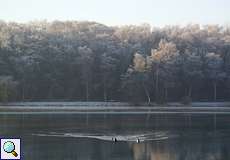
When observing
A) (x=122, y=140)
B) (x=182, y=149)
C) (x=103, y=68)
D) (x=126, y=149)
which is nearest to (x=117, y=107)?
(x=103, y=68)

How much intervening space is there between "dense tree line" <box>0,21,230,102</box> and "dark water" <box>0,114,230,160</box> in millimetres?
27361

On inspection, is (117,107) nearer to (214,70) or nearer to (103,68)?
(103,68)

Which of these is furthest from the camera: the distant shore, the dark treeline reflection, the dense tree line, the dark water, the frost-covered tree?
the frost-covered tree

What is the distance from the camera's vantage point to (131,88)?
66.8 m

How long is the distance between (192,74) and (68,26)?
23.4 m

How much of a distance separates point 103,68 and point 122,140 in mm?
41523

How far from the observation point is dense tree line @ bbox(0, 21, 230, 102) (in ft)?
221

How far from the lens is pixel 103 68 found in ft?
230

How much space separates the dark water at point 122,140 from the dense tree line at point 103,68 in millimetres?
27361

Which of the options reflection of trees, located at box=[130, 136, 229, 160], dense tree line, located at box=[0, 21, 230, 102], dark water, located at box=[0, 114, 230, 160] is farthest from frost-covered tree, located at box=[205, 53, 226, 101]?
reflection of trees, located at box=[130, 136, 229, 160]

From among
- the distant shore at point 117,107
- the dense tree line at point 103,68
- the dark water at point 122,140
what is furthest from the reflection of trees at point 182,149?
the dense tree line at point 103,68

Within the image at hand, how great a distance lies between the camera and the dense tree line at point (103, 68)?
67.2m

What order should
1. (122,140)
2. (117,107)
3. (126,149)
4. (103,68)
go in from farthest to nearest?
(103,68), (117,107), (122,140), (126,149)

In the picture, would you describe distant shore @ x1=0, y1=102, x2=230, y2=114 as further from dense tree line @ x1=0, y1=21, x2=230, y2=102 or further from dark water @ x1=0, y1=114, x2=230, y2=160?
dark water @ x1=0, y1=114, x2=230, y2=160
